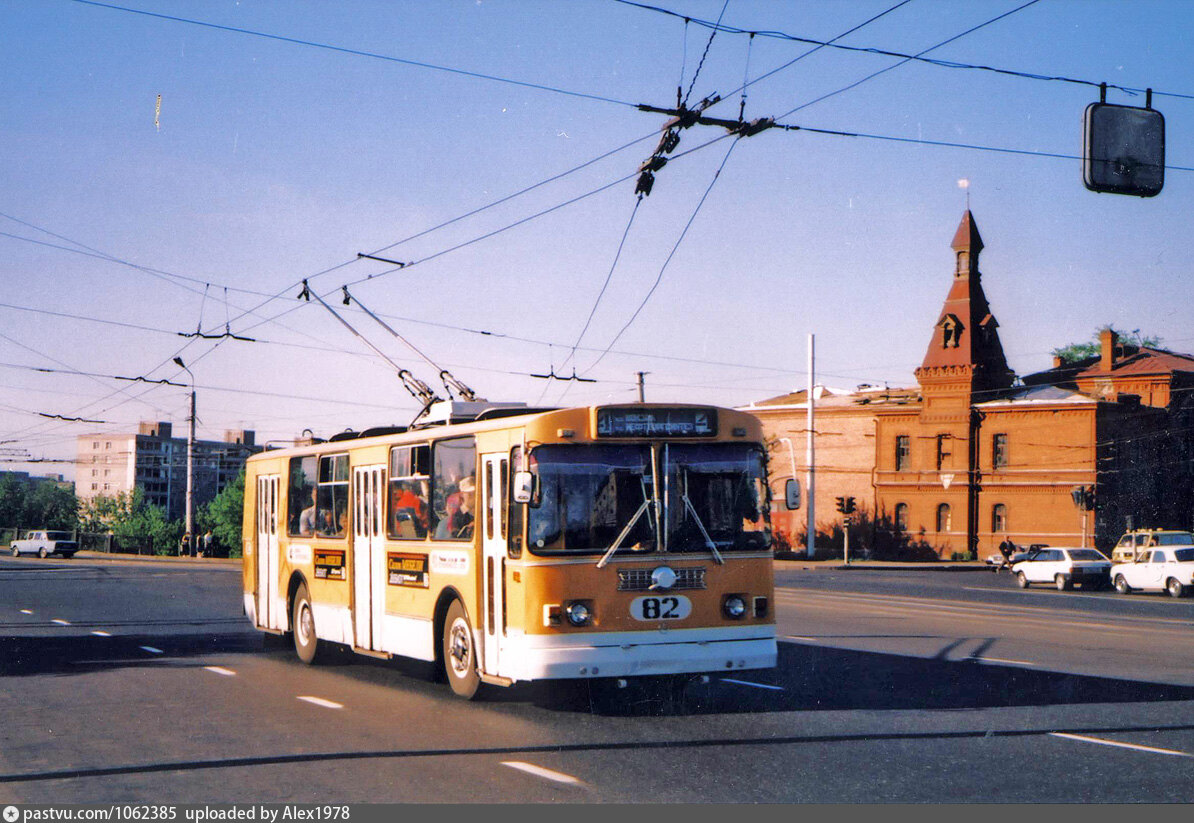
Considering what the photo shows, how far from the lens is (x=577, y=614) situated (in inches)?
424

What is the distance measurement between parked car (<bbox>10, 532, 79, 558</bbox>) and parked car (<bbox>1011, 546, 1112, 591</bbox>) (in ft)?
175

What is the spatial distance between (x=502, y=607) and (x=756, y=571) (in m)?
2.33

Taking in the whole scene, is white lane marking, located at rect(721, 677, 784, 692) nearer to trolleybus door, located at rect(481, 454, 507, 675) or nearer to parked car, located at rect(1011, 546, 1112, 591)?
trolleybus door, located at rect(481, 454, 507, 675)

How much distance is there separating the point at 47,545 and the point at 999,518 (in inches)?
2090

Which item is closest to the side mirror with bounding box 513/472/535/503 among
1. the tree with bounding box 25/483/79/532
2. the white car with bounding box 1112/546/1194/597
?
the white car with bounding box 1112/546/1194/597

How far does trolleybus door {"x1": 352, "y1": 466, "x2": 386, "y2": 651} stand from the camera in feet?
45.6

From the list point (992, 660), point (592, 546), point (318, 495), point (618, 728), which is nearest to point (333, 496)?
point (318, 495)

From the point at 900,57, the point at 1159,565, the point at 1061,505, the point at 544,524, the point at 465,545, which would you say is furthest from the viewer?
the point at 1061,505

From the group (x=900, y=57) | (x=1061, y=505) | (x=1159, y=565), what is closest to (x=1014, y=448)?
(x=1061, y=505)

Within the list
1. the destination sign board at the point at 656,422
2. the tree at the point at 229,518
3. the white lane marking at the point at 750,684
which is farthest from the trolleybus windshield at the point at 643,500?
the tree at the point at 229,518

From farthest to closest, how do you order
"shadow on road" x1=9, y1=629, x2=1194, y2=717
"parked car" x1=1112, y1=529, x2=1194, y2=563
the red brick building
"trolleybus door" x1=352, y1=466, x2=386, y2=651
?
the red brick building
"parked car" x1=1112, y1=529, x2=1194, y2=563
"trolleybus door" x1=352, y1=466, x2=386, y2=651
"shadow on road" x1=9, y1=629, x2=1194, y2=717

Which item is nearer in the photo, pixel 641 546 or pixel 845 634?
pixel 641 546

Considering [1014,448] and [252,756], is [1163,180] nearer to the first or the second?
[252,756]

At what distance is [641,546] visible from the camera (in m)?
11.0
